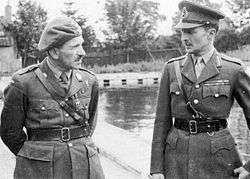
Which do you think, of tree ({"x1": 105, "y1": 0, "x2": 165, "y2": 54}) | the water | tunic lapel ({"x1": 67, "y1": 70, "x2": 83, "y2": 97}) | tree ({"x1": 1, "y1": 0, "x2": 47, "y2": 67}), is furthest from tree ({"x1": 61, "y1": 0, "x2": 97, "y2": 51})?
tunic lapel ({"x1": 67, "y1": 70, "x2": 83, "y2": 97})

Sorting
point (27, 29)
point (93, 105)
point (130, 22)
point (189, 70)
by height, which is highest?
point (189, 70)

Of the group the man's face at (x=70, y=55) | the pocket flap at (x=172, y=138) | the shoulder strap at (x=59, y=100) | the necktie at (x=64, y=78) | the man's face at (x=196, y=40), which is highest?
the man's face at (x=196, y=40)

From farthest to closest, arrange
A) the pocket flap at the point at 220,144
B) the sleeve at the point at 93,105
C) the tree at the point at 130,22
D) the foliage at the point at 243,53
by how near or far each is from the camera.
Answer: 1. the tree at the point at 130,22
2. the foliage at the point at 243,53
3. the sleeve at the point at 93,105
4. the pocket flap at the point at 220,144

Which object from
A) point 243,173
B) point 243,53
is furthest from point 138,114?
point 243,53

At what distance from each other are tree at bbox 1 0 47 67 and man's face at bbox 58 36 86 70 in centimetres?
3126

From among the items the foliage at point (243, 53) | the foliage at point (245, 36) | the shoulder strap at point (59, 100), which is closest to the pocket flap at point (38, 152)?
the shoulder strap at point (59, 100)

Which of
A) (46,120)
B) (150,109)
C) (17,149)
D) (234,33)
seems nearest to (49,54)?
(46,120)

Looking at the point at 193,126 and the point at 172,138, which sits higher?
the point at 193,126

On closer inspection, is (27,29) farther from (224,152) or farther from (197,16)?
(224,152)

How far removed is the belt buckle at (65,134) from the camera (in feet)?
13.3

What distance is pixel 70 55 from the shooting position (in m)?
4.03

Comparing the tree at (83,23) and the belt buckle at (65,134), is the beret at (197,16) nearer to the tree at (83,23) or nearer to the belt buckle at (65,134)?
the belt buckle at (65,134)

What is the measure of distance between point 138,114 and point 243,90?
1150 cm

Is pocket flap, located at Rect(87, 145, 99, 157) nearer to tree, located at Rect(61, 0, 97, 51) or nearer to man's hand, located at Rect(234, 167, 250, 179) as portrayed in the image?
man's hand, located at Rect(234, 167, 250, 179)
